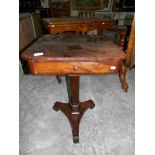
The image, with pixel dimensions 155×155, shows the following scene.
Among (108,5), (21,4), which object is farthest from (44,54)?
(108,5)

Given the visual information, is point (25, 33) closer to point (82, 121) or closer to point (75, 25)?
point (75, 25)

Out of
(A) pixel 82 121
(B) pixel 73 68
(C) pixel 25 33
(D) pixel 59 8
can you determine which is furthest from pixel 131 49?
(D) pixel 59 8

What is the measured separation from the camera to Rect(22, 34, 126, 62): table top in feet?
3.62

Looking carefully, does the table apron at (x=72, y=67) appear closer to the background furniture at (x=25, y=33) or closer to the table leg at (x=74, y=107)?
the table leg at (x=74, y=107)

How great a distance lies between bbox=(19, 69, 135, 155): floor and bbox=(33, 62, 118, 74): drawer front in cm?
66

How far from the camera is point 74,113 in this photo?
164cm

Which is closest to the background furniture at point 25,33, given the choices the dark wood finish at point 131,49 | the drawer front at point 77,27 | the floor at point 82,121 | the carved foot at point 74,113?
the floor at point 82,121

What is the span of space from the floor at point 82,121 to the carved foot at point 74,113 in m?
0.06

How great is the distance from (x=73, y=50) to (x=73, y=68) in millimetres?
154

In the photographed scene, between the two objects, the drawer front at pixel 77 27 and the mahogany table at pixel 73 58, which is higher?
the drawer front at pixel 77 27

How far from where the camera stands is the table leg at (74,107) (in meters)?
1.47

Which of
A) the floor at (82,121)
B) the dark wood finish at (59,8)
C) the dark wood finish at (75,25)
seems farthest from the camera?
the dark wood finish at (59,8)
